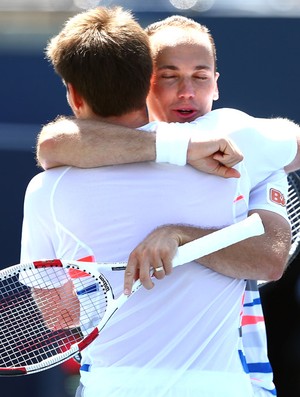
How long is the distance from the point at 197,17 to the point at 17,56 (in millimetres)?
956

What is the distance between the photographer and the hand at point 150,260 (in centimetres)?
252

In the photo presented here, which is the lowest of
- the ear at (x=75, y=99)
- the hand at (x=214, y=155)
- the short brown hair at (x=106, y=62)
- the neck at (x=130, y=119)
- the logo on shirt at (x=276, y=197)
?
the logo on shirt at (x=276, y=197)

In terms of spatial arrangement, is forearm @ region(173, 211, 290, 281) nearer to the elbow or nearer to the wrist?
the elbow

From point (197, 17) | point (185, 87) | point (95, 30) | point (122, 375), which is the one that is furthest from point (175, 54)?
point (197, 17)

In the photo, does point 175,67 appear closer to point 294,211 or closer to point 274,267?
point 274,267

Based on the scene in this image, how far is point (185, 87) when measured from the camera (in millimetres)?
3006

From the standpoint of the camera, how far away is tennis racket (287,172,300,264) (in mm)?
3574

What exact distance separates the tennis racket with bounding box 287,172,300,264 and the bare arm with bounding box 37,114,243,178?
0.98 meters

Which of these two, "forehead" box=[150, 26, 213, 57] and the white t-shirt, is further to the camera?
"forehead" box=[150, 26, 213, 57]

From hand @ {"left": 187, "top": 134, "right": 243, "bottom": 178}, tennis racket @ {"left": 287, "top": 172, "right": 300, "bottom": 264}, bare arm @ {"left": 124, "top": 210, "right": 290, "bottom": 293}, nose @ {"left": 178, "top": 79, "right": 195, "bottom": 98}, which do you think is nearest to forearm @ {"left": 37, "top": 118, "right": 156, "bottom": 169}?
hand @ {"left": 187, "top": 134, "right": 243, "bottom": 178}

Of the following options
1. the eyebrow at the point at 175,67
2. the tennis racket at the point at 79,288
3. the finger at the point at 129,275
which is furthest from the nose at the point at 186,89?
the finger at the point at 129,275

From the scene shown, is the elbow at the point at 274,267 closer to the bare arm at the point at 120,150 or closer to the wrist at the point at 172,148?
the bare arm at the point at 120,150

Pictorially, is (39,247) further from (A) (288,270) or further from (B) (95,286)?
(A) (288,270)

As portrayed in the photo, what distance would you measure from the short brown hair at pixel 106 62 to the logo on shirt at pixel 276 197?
45 cm
